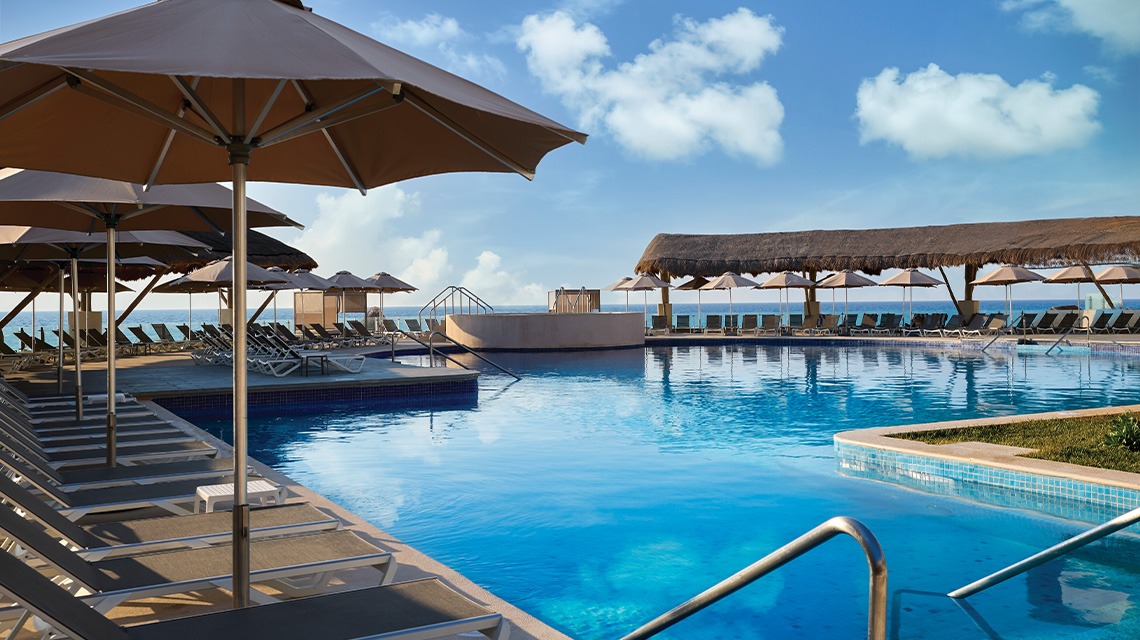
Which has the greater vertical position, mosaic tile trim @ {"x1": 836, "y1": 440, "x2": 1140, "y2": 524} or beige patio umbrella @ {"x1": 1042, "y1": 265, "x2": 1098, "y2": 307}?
beige patio umbrella @ {"x1": 1042, "y1": 265, "x2": 1098, "y2": 307}

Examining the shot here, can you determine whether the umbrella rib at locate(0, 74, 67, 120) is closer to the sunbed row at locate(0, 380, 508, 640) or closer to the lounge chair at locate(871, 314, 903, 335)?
the sunbed row at locate(0, 380, 508, 640)

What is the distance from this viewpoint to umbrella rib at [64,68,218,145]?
2.48 meters

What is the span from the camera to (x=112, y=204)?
486 centimetres

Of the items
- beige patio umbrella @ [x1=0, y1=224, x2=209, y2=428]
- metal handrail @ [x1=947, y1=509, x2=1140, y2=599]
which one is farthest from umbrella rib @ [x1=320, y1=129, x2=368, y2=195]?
metal handrail @ [x1=947, y1=509, x2=1140, y2=599]

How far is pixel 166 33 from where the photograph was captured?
214cm

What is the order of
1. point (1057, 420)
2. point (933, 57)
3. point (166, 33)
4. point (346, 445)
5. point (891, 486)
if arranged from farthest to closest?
point (933, 57), point (346, 445), point (1057, 420), point (891, 486), point (166, 33)

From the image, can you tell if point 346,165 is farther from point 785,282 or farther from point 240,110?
point 785,282

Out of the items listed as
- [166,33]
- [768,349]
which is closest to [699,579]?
[166,33]

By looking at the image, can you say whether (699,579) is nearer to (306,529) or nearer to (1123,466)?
(306,529)

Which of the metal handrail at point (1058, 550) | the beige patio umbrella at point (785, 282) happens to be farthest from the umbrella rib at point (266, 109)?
the beige patio umbrella at point (785, 282)

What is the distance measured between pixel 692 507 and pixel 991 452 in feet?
7.58

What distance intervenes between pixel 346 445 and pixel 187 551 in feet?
18.3

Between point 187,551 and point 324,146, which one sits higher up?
point 324,146

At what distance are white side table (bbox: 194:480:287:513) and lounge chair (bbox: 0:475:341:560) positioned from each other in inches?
14.5
